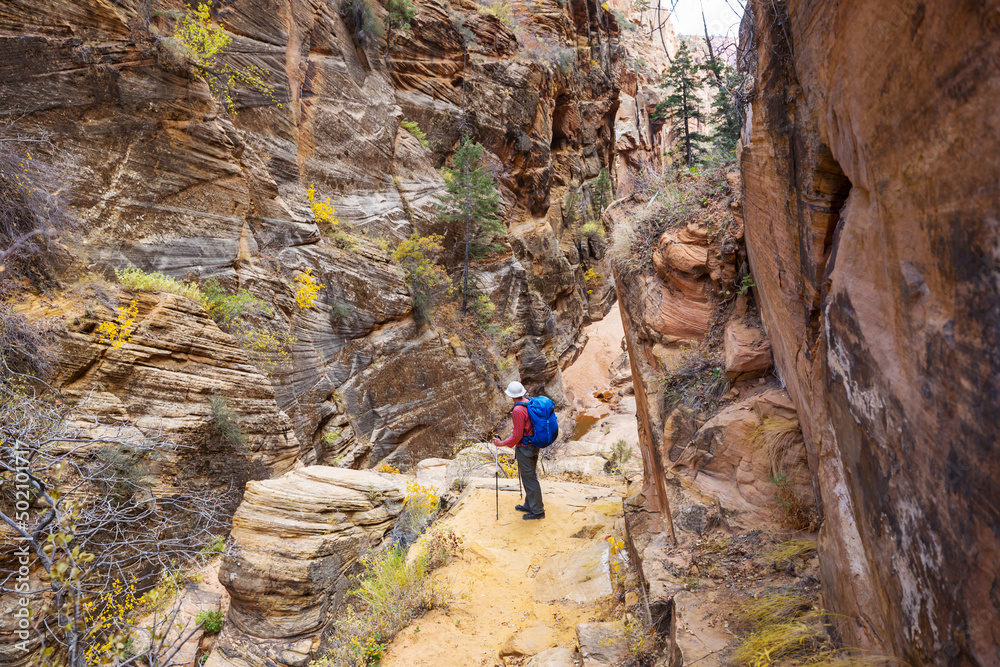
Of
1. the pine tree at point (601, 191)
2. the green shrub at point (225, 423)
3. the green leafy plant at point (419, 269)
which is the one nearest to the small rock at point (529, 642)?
the green shrub at point (225, 423)

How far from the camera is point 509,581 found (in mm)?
5727

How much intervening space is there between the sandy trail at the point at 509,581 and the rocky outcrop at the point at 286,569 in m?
1.31

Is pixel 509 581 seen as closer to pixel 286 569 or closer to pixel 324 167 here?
pixel 286 569

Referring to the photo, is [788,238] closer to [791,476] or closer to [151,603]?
[791,476]

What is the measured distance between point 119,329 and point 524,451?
630 centimetres

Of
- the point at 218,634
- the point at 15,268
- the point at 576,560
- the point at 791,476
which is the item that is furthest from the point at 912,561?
the point at 15,268

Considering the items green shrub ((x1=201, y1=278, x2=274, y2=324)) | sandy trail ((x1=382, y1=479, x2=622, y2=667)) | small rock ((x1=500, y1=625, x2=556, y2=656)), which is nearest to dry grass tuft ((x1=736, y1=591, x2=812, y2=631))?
sandy trail ((x1=382, y1=479, x2=622, y2=667))

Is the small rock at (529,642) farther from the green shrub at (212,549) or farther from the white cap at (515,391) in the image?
the green shrub at (212,549)

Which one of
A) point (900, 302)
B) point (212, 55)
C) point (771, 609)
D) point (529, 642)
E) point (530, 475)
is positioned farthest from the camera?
point (212, 55)

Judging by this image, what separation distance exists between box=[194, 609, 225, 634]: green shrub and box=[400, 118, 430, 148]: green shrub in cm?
1500

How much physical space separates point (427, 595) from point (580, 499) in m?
3.43

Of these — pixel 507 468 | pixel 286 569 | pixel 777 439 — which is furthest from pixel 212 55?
pixel 777 439

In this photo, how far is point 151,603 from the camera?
6738mm

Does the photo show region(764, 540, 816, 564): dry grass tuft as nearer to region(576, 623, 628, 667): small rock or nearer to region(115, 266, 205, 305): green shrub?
region(576, 623, 628, 667): small rock
